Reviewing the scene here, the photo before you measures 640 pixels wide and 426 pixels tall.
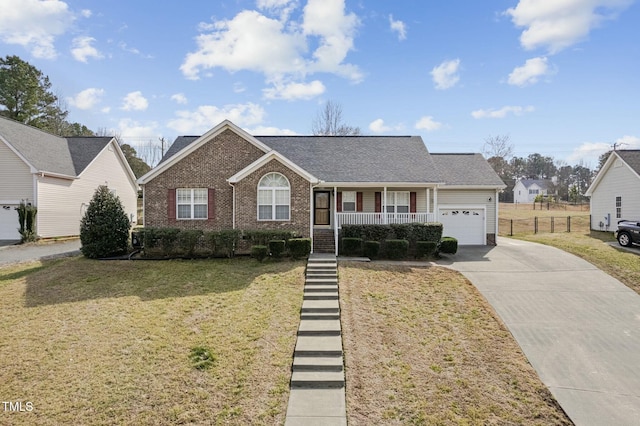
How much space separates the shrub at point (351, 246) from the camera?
51.0 feet

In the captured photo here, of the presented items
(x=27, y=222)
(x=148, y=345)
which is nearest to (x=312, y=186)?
(x=148, y=345)

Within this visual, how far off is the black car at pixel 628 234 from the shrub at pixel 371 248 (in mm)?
13436

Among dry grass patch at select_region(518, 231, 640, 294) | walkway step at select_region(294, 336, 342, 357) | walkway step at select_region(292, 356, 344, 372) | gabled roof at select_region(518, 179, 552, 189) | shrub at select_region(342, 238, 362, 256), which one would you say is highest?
gabled roof at select_region(518, 179, 552, 189)

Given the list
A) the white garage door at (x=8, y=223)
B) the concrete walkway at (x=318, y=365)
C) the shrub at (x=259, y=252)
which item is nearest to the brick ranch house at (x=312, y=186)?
the shrub at (x=259, y=252)

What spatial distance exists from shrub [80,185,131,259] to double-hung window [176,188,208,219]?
256 centimetres

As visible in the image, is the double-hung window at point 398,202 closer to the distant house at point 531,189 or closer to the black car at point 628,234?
the black car at point 628,234

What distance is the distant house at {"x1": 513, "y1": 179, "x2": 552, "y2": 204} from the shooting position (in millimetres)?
71375

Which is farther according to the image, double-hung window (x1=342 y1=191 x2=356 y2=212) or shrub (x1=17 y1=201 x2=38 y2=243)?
shrub (x1=17 y1=201 x2=38 y2=243)

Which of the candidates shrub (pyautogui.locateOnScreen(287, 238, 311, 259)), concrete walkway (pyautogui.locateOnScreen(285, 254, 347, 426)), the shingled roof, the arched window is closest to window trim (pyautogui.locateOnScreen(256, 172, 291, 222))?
the arched window

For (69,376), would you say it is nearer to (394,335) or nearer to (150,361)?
(150,361)

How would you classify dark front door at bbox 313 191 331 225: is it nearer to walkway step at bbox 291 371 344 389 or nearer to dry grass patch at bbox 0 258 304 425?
dry grass patch at bbox 0 258 304 425

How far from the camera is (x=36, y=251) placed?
1770cm

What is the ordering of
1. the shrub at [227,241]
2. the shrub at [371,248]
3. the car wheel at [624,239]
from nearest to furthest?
the shrub at [227,241], the shrub at [371,248], the car wheel at [624,239]

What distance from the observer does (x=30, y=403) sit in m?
5.88
